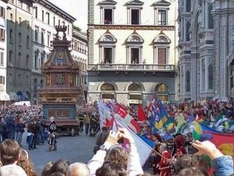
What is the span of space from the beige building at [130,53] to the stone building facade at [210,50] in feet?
32.1

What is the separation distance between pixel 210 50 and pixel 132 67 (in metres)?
21.6

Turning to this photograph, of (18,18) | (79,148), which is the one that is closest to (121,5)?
(18,18)

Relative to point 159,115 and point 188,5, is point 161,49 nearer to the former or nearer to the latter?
point 188,5

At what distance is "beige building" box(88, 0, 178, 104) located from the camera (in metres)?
62.1

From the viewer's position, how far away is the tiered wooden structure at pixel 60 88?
3534 cm

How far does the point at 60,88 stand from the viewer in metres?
35.3

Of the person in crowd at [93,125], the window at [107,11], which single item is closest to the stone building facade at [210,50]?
the person in crowd at [93,125]

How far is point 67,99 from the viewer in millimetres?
35531

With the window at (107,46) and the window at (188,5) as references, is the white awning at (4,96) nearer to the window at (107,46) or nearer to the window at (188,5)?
the window at (107,46)

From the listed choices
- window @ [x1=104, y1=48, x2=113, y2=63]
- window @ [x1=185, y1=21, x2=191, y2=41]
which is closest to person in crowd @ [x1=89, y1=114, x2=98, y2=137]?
window @ [x1=185, y1=21, x2=191, y2=41]

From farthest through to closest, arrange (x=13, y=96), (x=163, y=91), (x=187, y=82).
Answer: (x=13, y=96) → (x=163, y=91) → (x=187, y=82)

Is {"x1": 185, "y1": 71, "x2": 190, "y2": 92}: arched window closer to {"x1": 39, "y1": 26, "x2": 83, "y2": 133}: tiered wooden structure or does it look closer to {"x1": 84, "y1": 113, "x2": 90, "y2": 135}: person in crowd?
{"x1": 84, "y1": 113, "x2": 90, "y2": 135}: person in crowd

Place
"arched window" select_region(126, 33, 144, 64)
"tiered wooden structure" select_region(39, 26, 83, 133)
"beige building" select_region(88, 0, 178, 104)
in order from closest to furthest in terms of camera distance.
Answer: "tiered wooden structure" select_region(39, 26, 83, 133) → "beige building" select_region(88, 0, 178, 104) → "arched window" select_region(126, 33, 144, 64)

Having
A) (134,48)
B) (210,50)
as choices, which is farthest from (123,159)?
(134,48)
